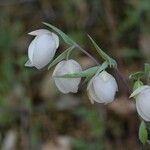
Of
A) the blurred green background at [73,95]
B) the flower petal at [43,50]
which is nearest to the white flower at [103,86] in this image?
the flower petal at [43,50]

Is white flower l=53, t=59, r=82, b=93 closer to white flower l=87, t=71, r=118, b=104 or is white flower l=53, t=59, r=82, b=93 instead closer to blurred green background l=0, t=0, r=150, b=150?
white flower l=87, t=71, r=118, b=104

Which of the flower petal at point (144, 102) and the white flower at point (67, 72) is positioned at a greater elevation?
the white flower at point (67, 72)

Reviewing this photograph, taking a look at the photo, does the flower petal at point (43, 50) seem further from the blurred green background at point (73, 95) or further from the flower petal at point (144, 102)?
the blurred green background at point (73, 95)

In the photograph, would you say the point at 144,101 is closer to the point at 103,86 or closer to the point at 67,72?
the point at 103,86

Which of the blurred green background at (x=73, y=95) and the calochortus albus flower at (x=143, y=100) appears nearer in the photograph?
the calochortus albus flower at (x=143, y=100)

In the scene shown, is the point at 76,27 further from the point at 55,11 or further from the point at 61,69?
the point at 61,69

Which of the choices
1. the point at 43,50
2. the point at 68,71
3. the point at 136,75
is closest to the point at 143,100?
the point at 136,75
